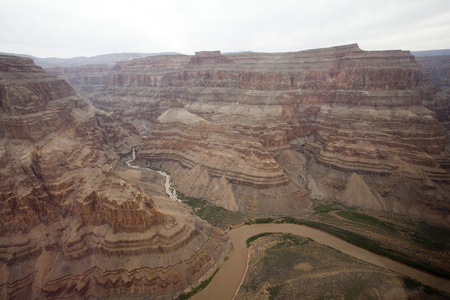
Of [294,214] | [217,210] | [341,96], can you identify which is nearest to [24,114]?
[217,210]

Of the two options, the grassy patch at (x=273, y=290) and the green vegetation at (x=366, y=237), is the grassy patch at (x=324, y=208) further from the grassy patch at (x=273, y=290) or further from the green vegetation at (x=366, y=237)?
the grassy patch at (x=273, y=290)

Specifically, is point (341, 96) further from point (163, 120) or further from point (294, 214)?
point (163, 120)

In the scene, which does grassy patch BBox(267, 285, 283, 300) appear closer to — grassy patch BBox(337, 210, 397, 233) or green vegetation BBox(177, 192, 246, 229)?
green vegetation BBox(177, 192, 246, 229)

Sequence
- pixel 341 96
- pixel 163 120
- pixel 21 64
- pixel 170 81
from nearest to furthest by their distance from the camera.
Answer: pixel 21 64 < pixel 341 96 < pixel 163 120 < pixel 170 81

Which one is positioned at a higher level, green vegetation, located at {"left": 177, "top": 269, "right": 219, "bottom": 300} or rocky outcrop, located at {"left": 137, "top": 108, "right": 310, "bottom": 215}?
rocky outcrop, located at {"left": 137, "top": 108, "right": 310, "bottom": 215}

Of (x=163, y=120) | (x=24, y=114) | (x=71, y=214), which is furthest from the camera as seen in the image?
(x=163, y=120)

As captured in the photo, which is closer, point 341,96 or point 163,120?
point 341,96

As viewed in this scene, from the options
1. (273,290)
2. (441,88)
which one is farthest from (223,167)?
(441,88)

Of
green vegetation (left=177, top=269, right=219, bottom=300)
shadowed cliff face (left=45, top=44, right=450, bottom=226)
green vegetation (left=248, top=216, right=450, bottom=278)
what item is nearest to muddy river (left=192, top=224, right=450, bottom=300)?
green vegetation (left=177, top=269, right=219, bottom=300)
